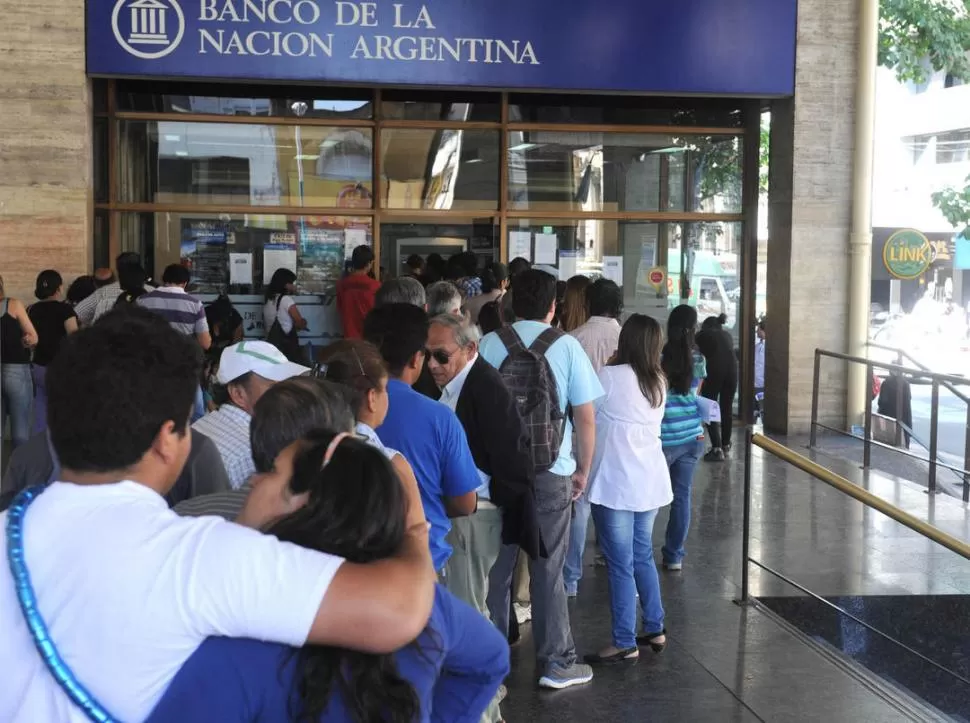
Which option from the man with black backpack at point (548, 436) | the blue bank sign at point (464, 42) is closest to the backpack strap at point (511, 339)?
the man with black backpack at point (548, 436)

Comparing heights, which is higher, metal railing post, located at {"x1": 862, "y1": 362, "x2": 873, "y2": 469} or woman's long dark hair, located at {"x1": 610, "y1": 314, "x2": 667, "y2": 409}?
woman's long dark hair, located at {"x1": 610, "y1": 314, "x2": 667, "y2": 409}

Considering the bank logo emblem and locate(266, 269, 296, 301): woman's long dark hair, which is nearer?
the bank logo emblem

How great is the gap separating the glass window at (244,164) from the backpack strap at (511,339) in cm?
741

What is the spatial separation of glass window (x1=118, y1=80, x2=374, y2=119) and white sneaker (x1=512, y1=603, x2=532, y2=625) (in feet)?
24.0

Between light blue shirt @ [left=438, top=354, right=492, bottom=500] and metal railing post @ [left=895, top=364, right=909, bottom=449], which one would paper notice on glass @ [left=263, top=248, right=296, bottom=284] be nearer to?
metal railing post @ [left=895, top=364, right=909, bottom=449]

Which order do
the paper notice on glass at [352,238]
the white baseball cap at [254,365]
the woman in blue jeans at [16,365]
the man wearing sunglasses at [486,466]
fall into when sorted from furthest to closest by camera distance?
1. the paper notice on glass at [352,238]
2. the woman in blue jeans at [16,365]
3. the man wearing sunglasses at [486,466]
4. the white baseball cap at [254,365]

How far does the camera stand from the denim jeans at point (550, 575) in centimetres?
518

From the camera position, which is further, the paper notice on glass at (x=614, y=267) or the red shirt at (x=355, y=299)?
the paper notice on glass at (x=614, y=267)

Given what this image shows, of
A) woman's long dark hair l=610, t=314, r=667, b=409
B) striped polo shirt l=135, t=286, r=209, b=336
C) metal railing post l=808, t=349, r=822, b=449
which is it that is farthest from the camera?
metal railing post l=808, t=349, r=822, b=449

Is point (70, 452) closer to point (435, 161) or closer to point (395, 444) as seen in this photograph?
point (395, 444)

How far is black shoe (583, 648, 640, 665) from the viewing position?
5.65 metres

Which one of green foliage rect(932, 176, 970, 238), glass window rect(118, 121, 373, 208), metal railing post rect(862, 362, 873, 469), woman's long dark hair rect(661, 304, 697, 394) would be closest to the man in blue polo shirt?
woman's long dark hair rect(661, 304, 697, 394)

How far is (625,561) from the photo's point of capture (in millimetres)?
5594

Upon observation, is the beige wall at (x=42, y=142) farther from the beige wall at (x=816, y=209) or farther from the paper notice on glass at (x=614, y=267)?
the beige wall at (x=816, y=209)
